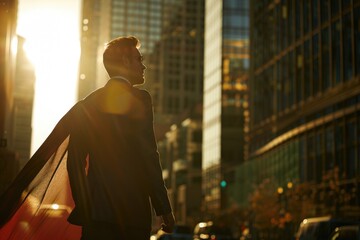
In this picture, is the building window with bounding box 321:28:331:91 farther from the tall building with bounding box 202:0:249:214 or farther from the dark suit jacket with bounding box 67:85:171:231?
the dark suit jacket with bounding box 67:85:171:231

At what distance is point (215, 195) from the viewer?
3738 inches

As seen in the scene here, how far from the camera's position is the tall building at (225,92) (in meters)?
99.6

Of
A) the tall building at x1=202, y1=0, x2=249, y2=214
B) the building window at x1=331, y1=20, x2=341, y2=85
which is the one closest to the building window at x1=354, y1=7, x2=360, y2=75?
the building window at x1=331, y1=20, x2=341, y2=85

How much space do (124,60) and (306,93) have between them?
57.1 meters

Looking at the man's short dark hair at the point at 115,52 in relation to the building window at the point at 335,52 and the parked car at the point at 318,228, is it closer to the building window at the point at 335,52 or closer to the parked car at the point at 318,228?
the parked car at the point at 318,228

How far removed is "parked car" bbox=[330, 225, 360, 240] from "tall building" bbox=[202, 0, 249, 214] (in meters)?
80.5

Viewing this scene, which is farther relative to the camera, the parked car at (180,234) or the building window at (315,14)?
the building window at (315,14)

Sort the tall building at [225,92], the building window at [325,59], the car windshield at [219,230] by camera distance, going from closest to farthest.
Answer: the car windshield at [219,230]
the building window at [325,59]
the tall building at [225,92]

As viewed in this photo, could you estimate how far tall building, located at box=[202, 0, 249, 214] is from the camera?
9956 cm

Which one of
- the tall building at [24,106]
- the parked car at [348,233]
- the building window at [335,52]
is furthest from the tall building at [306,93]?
the parked car at [348,233]

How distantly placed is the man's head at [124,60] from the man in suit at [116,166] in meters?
0.01

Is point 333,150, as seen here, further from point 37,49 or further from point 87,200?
point 87,200

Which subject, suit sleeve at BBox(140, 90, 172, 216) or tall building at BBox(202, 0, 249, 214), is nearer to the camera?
suit sleeve at BBox(140, 90, 172, 216)

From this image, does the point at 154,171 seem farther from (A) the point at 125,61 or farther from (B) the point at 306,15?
(B) the point at 306,15
